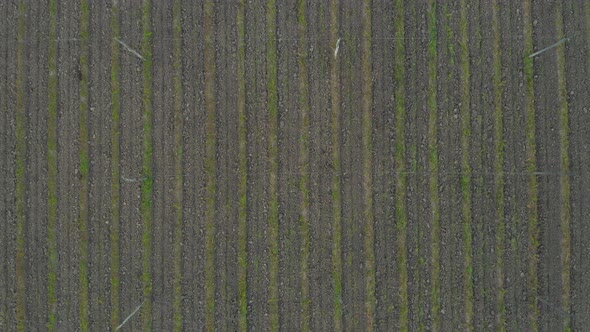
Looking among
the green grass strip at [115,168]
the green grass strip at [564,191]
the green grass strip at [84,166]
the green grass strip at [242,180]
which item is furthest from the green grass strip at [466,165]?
the green grass strip at [84,166]

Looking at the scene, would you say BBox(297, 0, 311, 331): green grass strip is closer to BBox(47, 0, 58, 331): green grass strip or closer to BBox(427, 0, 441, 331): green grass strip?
BBox(427, 0, 441, 331): green grass strip

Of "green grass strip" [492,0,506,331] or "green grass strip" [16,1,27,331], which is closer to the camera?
"green grass strip" [492,0,506,331]

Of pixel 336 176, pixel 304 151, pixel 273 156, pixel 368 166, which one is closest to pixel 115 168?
pixel 273 156

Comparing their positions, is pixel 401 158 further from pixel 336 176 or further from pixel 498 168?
pixel 498 168

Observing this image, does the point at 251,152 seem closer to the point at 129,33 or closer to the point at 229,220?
the point at 229,220

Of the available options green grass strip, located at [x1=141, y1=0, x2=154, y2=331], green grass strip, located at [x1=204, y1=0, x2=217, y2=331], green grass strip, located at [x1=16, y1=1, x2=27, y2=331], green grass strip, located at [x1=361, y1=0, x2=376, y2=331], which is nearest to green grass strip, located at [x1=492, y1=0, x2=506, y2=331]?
green grass strip, located at [x1=361, y1=0, x2=376, y2=331]

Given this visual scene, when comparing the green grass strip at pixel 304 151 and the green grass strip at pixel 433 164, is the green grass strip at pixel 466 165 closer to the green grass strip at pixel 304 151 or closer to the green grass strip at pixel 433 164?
the green grass strip at pixel 433 164
